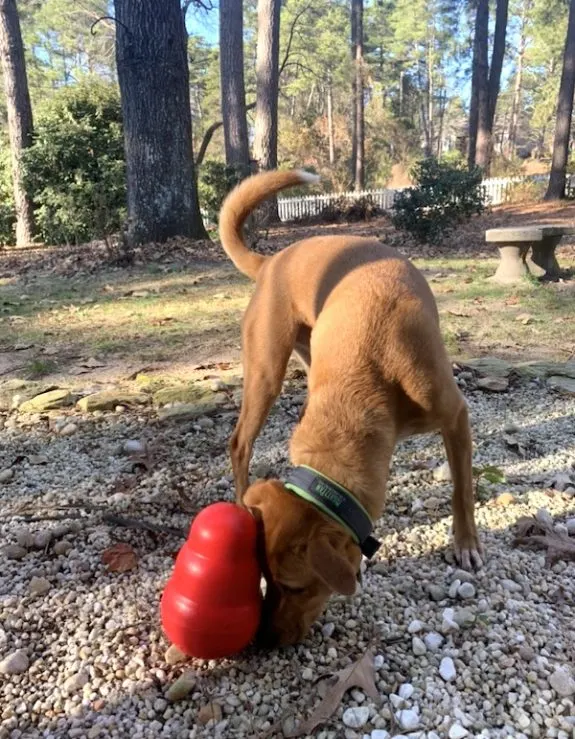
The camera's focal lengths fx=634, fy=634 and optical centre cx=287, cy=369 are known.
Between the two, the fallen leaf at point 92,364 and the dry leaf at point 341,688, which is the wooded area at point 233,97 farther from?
the dry leaf at point 341,688

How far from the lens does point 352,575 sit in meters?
1.86

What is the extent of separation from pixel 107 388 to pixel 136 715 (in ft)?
9.82

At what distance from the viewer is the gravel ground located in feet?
6.16

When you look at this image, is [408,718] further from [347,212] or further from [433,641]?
[347,212]

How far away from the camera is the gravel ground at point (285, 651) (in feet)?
6.16

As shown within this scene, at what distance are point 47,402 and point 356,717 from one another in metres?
3.08

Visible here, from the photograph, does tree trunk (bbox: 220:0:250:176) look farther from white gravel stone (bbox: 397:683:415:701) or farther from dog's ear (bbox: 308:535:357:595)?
white gravel stone (bbox: 397:683:415:701)

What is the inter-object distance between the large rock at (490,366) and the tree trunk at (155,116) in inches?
256

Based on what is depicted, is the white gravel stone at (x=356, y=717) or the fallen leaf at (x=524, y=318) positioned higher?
the fallen leaf at (x=524, y=318)

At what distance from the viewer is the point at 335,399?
7.98 ft

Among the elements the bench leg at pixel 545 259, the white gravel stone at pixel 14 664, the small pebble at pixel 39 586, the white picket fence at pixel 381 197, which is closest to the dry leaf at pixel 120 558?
the small pebble at pixel 39 586

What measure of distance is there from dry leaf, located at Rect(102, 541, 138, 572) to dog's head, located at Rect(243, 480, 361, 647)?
707mm

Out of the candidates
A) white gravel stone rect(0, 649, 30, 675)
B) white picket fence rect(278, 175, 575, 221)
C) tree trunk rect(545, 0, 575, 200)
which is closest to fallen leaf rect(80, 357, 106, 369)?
white gravel stone rect(0, 649, 30, 675)

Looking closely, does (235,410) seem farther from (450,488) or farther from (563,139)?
(563,139)
